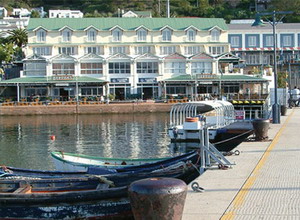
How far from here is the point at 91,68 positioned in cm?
8369

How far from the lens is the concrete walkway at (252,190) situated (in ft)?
39.3

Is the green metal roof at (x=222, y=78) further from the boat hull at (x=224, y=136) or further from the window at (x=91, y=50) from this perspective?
the boat hull at (x=224, y=136)

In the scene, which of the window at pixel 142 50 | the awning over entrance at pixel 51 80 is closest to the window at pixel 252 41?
the window at pixel 142 50

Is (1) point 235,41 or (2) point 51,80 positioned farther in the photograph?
(1) point 235,41

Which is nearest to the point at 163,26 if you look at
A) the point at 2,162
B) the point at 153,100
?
the point at 153,100

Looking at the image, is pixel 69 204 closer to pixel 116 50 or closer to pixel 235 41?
pixel 116 50

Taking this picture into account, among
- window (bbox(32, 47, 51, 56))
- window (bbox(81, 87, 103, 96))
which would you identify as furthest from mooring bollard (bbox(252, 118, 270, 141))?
window (bbox(32, 47, 51, 56))

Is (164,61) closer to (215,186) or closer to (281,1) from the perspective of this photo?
(281,1)

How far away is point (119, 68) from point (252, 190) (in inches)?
2793

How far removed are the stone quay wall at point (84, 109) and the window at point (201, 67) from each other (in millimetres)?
14329

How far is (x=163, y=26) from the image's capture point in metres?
88.9

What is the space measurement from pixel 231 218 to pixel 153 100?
65.5 m

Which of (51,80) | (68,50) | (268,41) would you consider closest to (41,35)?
(68,50)

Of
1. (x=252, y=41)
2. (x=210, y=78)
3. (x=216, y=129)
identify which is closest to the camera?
(x=216, y=129)
